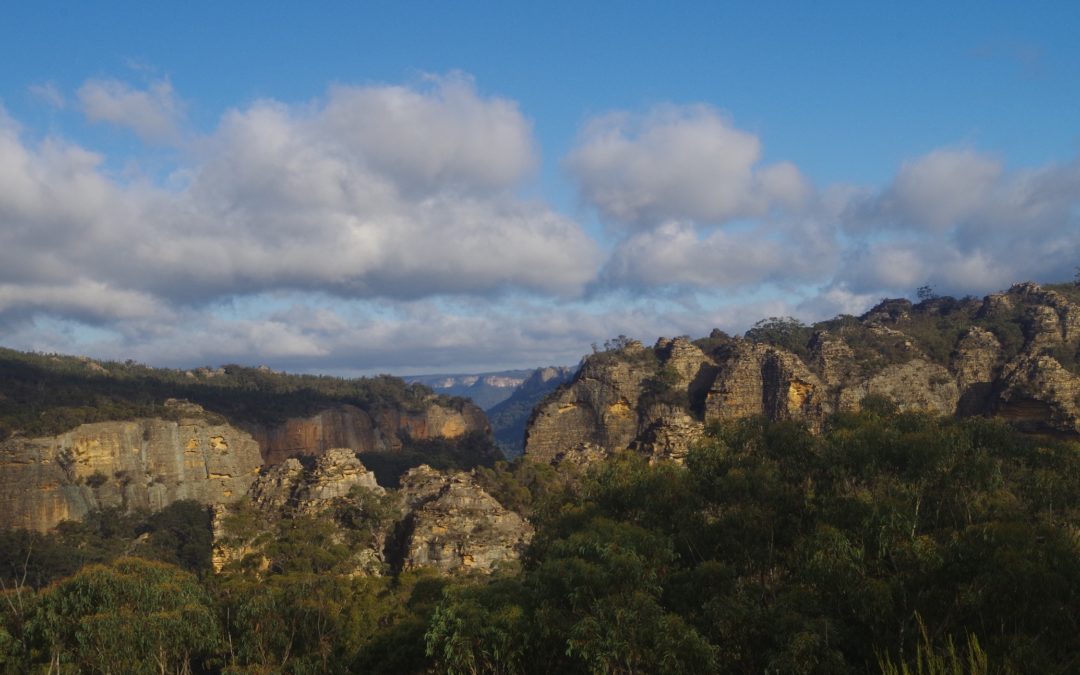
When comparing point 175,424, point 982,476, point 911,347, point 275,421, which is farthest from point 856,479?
point 275,421

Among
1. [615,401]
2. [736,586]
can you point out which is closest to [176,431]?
[615,401]

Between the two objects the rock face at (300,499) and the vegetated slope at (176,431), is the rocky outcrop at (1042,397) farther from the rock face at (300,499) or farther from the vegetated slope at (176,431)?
the vegetated slope at (176,431)

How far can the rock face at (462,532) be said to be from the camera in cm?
4616

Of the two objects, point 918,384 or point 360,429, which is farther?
point 360,429

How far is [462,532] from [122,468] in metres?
37.4

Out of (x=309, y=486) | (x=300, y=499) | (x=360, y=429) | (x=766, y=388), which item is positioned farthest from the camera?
(x=360, y=429)

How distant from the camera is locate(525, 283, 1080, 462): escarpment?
2606 inches

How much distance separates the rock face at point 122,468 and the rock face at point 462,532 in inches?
1138

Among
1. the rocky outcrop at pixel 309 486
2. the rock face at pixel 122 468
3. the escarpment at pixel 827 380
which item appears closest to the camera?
the rocky outcrop at pixel 309 486

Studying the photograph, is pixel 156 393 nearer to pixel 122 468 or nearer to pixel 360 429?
pixel 360 429

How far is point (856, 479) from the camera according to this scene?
87.4ft

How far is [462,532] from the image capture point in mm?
47688

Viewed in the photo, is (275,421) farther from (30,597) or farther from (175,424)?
(30,597)

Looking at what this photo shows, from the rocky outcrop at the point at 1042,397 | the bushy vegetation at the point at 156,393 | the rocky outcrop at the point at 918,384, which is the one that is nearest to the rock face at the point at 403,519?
the bushy vegetation at the point at 156,393
